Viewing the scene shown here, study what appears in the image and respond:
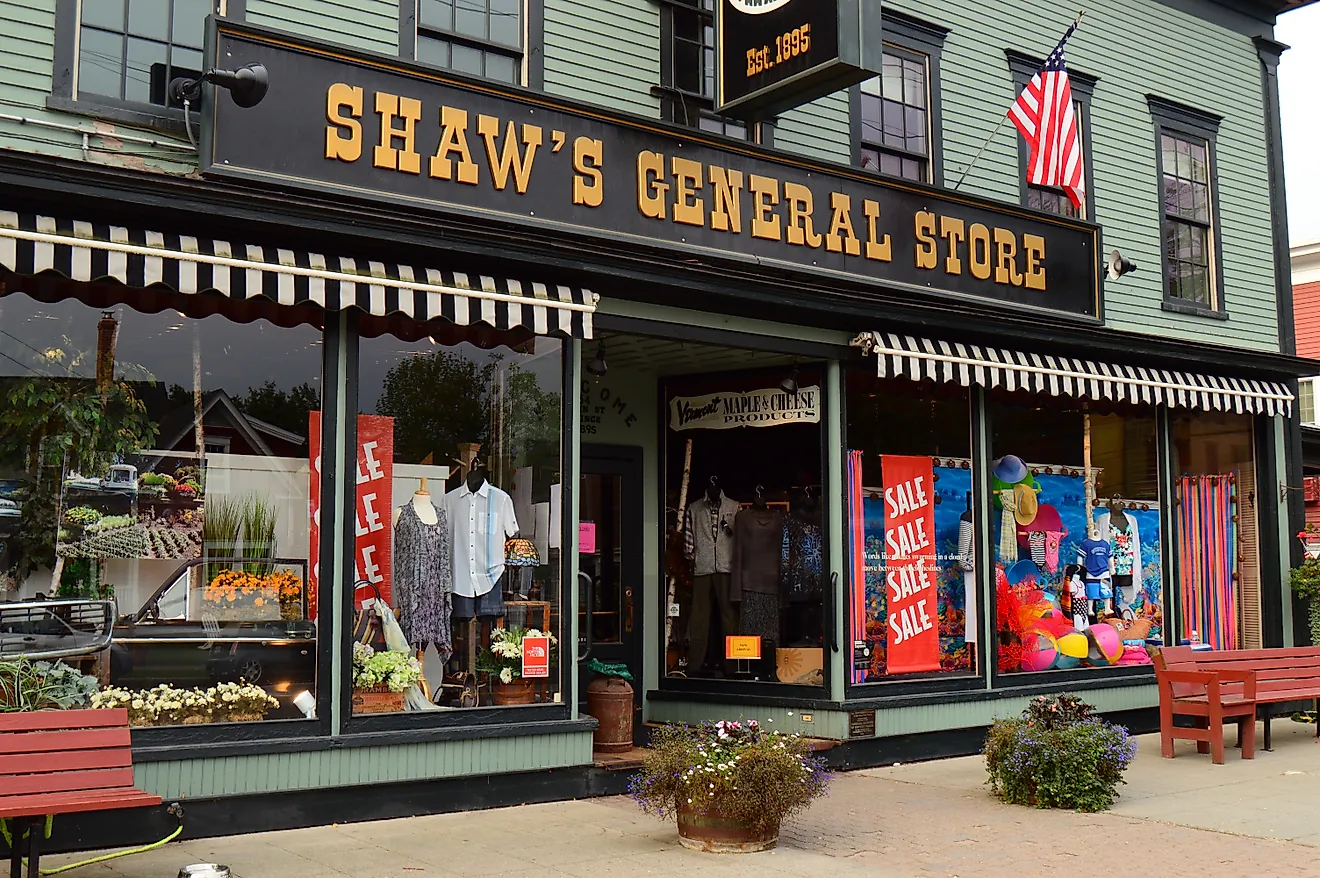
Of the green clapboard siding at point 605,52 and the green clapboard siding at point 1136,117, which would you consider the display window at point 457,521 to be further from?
the green clapboard siding at point 1136,117

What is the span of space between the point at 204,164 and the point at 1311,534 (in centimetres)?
1453

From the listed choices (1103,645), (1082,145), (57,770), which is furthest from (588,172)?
(1103,645)

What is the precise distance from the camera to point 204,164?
27.3 ft

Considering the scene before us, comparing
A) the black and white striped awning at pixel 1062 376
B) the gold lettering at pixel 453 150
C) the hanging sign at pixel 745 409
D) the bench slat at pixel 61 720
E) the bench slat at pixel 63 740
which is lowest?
the bench slat at pixel 63 740

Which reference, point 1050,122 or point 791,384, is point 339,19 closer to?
point 791,384

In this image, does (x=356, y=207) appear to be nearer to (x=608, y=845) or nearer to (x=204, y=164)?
(x=204, y=164)

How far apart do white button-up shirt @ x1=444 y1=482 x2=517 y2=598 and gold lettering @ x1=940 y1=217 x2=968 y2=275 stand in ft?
16.5

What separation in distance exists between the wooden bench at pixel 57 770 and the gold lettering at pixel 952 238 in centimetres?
836

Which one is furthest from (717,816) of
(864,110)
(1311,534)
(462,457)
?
(1311,534)

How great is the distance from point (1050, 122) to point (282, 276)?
25.1ft

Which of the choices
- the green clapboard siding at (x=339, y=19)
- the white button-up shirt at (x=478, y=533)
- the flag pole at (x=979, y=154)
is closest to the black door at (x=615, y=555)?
the white button-up shirt at (x=478, y=533)

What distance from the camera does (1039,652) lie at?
43.6 feet

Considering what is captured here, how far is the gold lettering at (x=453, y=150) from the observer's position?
9.31m

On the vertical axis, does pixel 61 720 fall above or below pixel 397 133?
below
